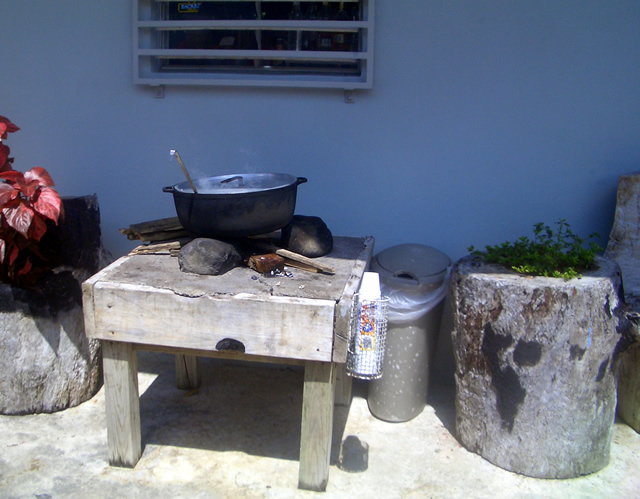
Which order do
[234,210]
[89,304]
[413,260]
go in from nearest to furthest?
[89,304] < [234,210] < [413,260]

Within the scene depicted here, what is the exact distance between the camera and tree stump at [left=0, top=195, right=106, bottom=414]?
10.5 feet

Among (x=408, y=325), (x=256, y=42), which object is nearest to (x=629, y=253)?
(x=408, y=325)

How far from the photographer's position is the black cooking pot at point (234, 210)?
274 cm

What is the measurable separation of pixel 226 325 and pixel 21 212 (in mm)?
1188

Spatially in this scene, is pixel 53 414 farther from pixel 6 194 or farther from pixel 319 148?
pixel 319 148

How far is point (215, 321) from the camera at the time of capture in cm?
256

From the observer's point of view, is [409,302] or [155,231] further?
[409,302]

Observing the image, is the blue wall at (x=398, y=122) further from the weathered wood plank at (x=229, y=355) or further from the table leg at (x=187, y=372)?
the weathered wood plank at (x=229, y=355)

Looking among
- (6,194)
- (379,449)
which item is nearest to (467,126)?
(379,449)

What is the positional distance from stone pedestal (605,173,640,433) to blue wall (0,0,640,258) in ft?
0.62

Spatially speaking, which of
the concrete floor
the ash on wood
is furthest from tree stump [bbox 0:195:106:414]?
the ash on wood

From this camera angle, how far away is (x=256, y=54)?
353 centimetres

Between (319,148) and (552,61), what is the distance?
1410 millimetres

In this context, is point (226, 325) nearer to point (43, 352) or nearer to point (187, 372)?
point (187, 372)
